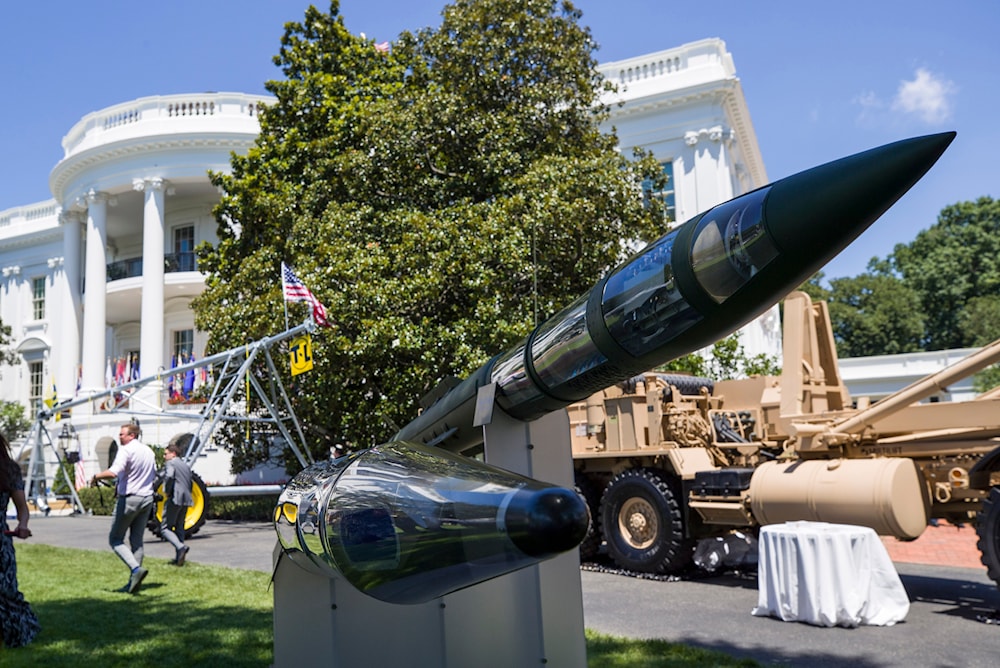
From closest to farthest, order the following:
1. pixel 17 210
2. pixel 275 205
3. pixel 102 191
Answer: pixel 275 205 → pixel 102 191 → pixel 17 210

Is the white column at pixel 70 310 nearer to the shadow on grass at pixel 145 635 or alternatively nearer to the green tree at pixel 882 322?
the shadow on grass at pixel 145 635

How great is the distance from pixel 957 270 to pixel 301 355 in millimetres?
39088

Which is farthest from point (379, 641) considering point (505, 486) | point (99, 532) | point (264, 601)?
point (99, 532)

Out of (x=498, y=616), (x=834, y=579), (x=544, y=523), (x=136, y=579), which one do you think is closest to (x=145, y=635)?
(x=136, y=579)

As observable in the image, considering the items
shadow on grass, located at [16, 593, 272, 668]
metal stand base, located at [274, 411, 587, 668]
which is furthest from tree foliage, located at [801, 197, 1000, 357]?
→ metal stand base, located at [274, 411, 587, 668]

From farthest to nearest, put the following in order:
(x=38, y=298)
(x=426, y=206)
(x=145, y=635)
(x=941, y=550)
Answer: (x=38, y=298) → (x=426, y=206) → (x=941, y=550) → (x=145, y=635)

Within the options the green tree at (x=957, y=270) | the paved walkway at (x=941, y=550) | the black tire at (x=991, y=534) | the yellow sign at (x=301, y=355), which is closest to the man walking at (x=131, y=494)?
the yellow sign at (x=301, y=355)

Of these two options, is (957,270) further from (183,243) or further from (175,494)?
(175,494)

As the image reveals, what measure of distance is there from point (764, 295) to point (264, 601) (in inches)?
258

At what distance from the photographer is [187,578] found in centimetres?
932

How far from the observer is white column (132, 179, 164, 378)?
26969mm

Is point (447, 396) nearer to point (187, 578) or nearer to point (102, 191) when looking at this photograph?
point (187, 578)

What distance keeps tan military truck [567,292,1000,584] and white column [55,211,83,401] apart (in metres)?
24.0

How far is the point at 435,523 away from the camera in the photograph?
7.61 feet
